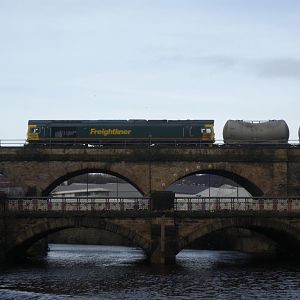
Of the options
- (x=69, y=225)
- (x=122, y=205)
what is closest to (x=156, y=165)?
(x=122, y=205)

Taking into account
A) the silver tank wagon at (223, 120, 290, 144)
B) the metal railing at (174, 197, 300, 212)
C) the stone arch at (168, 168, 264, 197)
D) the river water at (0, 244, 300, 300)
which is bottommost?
the river water at (0, 244, 300, 300)

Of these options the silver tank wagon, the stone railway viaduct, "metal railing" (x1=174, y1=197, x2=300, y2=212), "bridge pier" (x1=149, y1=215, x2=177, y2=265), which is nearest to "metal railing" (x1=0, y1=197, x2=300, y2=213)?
"metal railing" (x1=174, y1=197, x2=300, y2=212)

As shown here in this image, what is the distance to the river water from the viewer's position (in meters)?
38.8

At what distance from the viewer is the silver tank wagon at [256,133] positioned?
70.1 metres

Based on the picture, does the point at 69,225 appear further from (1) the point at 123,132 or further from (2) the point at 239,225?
(1) the point at 123,132

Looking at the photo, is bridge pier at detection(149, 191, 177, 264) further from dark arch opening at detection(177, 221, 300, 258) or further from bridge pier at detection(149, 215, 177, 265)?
dark arch opening at detection(177, 221, 300, 258)

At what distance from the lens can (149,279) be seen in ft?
146

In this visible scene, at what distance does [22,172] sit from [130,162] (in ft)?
36.3

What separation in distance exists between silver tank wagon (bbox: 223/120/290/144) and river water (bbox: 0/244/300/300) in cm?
1504

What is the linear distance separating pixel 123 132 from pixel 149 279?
93.1 feet

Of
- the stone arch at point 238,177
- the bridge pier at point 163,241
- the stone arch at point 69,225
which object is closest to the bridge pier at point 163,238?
the bridge pier at point 163,241

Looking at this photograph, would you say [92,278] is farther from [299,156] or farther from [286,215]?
[299,156]

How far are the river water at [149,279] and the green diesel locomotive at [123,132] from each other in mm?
14904

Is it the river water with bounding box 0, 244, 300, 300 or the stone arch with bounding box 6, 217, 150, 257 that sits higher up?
the stone arch with bounding box 6, 217, 150, 257
